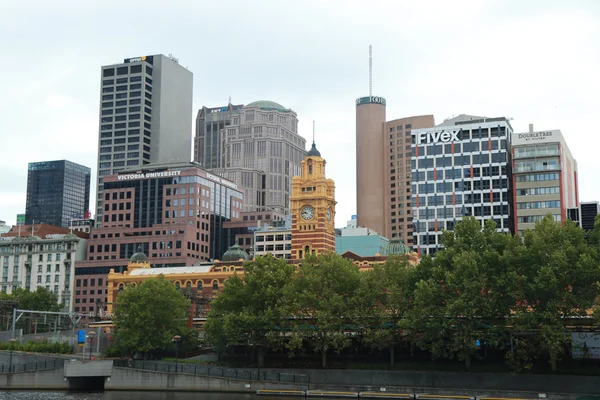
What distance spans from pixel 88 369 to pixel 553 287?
56721mm

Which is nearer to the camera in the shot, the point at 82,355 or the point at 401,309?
the point at 401,309

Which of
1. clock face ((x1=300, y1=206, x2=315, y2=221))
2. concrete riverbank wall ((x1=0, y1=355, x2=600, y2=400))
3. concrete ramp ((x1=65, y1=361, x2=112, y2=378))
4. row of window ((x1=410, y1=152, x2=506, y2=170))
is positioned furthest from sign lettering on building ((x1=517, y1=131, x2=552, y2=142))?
concrete ramp ((x1=65, y1=361, x2=112, y2=378))

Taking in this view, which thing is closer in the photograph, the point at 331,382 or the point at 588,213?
the point at 331,382

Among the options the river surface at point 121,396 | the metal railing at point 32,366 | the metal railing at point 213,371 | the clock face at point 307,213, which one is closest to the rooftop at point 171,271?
the clock face at point 307,213

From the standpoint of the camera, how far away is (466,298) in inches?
3750

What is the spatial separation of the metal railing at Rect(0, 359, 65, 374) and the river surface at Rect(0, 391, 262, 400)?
625 cm

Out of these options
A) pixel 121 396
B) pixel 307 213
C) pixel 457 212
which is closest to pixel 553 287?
pixel 121 396

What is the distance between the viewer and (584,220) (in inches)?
6752

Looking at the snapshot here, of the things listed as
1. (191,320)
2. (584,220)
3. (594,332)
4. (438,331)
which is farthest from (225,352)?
(584,220)

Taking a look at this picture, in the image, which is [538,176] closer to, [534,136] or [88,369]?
[534,136]

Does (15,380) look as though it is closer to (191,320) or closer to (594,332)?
(191,320)

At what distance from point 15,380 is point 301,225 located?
67011mm

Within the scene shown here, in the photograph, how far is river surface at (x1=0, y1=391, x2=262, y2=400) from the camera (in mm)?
92363

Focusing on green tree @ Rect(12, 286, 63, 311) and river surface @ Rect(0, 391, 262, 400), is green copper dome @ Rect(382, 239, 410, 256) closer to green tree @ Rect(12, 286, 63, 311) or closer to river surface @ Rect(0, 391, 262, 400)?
river surface @ Rect(0, 391, 262, 400)
